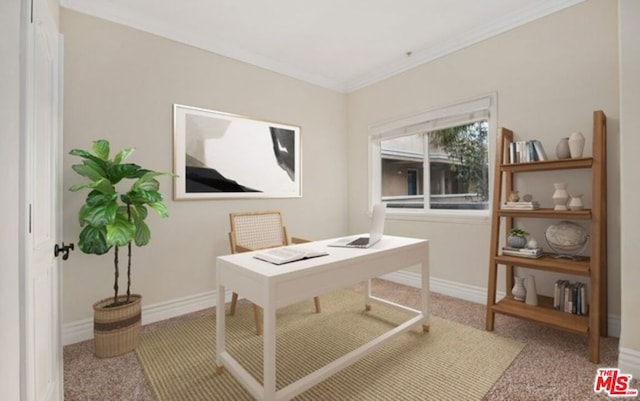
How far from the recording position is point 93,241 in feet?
6.25

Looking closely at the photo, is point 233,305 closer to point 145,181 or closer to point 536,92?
point 145,181

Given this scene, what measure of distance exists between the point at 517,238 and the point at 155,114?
10.6 ft

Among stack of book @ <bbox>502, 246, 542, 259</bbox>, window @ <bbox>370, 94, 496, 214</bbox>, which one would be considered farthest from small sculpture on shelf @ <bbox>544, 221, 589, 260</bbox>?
window @ <bbox>370, 94, 496, 214</bbox>

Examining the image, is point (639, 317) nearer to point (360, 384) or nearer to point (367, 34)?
point (360, 384)

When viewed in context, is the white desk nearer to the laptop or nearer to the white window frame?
the laptop

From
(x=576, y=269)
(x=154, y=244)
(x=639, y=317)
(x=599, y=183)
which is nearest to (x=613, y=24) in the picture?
(x=599, y=183)

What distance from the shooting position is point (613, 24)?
2146 millimetres

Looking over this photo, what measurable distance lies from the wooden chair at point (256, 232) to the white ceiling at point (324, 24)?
1.67 meters

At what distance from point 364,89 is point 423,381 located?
133 inches

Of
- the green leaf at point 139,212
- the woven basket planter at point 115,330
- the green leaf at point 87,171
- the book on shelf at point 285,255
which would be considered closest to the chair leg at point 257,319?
the book on shelf at point 285,255

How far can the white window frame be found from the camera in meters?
2.82

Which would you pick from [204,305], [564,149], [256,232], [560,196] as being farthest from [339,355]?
[564,149]

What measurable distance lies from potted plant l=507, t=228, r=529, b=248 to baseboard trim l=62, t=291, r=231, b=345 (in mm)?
2662

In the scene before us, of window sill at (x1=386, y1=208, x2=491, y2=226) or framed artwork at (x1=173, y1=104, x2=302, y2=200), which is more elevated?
framed artwork at (x1=173, y1=104, x2=302, y2=200)
